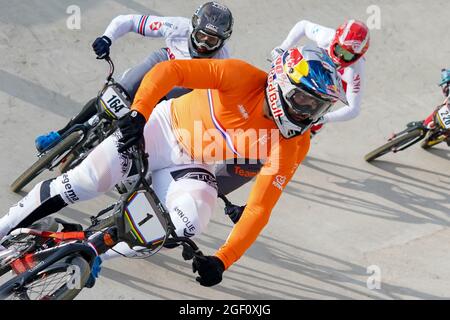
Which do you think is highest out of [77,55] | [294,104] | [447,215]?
[294,104]

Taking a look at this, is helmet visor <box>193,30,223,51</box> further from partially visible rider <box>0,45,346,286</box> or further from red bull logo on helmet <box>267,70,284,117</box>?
red bull logo on helmet <box>267,70,284,117</box>

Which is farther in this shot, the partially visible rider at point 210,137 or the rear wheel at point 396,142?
the rear wheel at point 396,142

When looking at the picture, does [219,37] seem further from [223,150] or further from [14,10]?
[14,10]

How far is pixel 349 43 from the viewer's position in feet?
25.1

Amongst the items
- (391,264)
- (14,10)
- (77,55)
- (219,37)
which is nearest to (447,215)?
(391,264)

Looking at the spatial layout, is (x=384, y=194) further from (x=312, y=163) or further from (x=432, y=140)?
(x=432, y=140)

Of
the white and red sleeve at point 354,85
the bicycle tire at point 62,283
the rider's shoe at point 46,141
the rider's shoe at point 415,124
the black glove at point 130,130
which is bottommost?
the rider's shoe at point 415,124

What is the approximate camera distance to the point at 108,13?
32.3 feet

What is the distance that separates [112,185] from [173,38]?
6.48ft

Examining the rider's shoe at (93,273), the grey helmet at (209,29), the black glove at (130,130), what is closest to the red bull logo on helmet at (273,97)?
the black glove at (130,130)

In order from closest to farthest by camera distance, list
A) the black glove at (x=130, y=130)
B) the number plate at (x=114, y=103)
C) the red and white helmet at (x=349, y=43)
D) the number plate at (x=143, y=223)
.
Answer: the number plate at (x=143, y=223), the black glove at (x=130, y=130), the number plate at (x=114, y=103), the red and white helmet at (x=349, y=43)

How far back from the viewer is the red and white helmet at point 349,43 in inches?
301

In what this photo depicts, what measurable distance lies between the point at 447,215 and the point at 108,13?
4656 mm

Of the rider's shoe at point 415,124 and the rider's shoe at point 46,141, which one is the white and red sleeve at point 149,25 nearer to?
the rider's shoe at point 46,141
